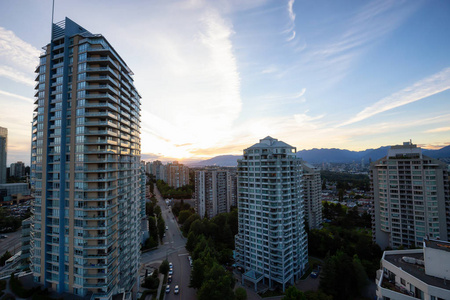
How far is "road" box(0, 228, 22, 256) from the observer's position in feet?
144

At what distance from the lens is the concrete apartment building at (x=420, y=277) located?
1356cm

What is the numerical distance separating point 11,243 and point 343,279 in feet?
218

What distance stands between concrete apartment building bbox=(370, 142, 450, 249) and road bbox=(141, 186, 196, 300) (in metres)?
34.6

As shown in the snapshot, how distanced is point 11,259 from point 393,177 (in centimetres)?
6632

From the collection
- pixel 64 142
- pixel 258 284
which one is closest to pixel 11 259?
pixel 64 142

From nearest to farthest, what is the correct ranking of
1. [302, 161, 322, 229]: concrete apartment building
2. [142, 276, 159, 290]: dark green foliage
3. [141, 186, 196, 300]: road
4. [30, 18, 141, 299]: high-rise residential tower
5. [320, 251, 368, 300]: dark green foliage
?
[30, 18, 141, 299]: high-rise residential tower
[320, 251, 368, 300]: dark green foliage
[141, 186, 196, 300]: road
[142, 276, 159, 290]: dark green foliage
[302, 161, 322, 229]: concrete apartment building

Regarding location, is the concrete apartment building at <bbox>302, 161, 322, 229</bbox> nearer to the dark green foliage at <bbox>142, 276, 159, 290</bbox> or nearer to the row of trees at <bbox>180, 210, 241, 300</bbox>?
the row of trees at <bbox>180, 210, 241, 300</bbox>

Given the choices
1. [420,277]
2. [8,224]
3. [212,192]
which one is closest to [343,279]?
[420,277]

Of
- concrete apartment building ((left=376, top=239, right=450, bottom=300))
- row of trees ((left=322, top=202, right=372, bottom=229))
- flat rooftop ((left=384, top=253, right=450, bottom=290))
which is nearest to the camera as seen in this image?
concrete apartment building ((left=376, top=239, right=450, bottom=300))

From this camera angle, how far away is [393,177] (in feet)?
119

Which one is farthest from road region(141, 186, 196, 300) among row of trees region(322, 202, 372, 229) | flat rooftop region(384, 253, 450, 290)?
row of trees region(322, 202, 372, 229)

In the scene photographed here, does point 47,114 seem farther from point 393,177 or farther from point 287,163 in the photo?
point 393,177

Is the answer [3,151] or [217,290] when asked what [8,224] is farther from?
[217,290]

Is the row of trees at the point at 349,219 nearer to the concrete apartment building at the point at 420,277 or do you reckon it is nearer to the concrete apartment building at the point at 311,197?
the concrete apartment building at the point at 311,197
